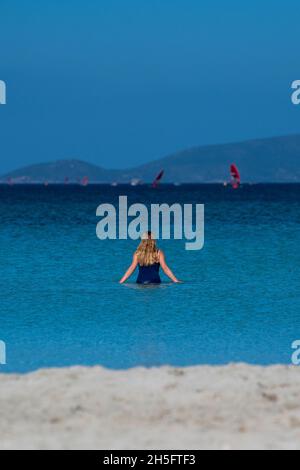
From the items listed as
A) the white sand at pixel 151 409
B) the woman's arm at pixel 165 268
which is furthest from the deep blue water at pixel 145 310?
the white sand at pixel 151 409

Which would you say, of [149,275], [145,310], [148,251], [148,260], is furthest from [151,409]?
[149,275]

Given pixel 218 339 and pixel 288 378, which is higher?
pixel 218 339

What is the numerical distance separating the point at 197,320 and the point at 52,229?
3766 cm

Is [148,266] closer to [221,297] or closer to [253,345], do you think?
[221,297]

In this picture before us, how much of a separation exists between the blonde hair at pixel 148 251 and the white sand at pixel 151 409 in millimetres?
9082

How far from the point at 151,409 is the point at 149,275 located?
12.3 meters

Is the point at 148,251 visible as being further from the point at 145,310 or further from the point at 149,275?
the point at 145,310

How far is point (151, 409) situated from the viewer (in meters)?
10.0

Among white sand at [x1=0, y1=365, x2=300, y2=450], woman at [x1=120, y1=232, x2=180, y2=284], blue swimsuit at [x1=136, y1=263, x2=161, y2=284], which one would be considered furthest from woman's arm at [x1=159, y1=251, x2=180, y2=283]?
white sand at [x1=0, y1=365, x2=300, y2=450]

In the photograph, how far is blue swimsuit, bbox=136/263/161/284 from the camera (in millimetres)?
22172

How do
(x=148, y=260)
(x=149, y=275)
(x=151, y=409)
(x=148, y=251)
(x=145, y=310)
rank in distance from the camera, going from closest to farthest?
(x=151, y=409)
(x=145, y=310)
(x=148, y=251)
(x=148, y=260)
(x=149, y=275)

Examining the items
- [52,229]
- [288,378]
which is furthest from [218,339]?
[52,229]
